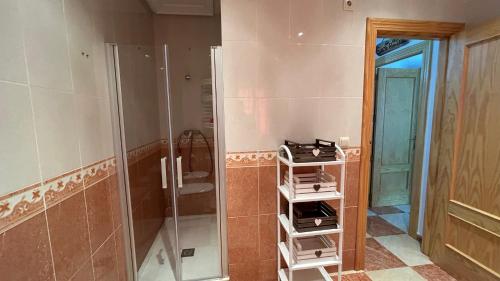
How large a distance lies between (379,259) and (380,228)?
2.16 feet

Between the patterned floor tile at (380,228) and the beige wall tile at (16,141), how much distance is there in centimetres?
287

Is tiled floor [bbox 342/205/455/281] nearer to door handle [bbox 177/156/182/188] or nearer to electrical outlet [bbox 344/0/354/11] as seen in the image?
door handle [bbox 177/156/182/188]

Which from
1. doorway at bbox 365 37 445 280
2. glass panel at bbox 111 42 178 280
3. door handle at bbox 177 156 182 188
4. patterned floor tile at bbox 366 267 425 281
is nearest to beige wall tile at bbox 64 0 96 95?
glass panel at bbox 111 42 178 280

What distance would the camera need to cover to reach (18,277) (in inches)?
31.5

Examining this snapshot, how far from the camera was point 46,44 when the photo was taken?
3.10 ft

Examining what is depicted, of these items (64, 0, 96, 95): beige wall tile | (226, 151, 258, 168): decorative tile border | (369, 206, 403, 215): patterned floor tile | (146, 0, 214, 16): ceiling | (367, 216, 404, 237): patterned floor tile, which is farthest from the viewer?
(369, 206, 403, 215): patterned floor tile

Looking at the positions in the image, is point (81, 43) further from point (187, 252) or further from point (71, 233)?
point (187, 252)

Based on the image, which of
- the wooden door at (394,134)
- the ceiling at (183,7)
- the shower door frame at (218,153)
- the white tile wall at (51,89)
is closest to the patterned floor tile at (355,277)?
the shower door frame at (218,153)

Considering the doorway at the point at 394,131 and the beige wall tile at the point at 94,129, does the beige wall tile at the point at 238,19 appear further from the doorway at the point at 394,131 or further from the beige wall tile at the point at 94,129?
the doorway at the point at 394,131

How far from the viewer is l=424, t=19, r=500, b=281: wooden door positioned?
1478mm

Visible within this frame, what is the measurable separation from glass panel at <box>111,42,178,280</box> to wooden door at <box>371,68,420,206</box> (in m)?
2.69

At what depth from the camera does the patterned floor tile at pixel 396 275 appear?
177 centimetres

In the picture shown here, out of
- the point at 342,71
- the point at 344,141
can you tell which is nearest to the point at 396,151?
the point at 344,141

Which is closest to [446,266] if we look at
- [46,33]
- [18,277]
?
[18,277]
